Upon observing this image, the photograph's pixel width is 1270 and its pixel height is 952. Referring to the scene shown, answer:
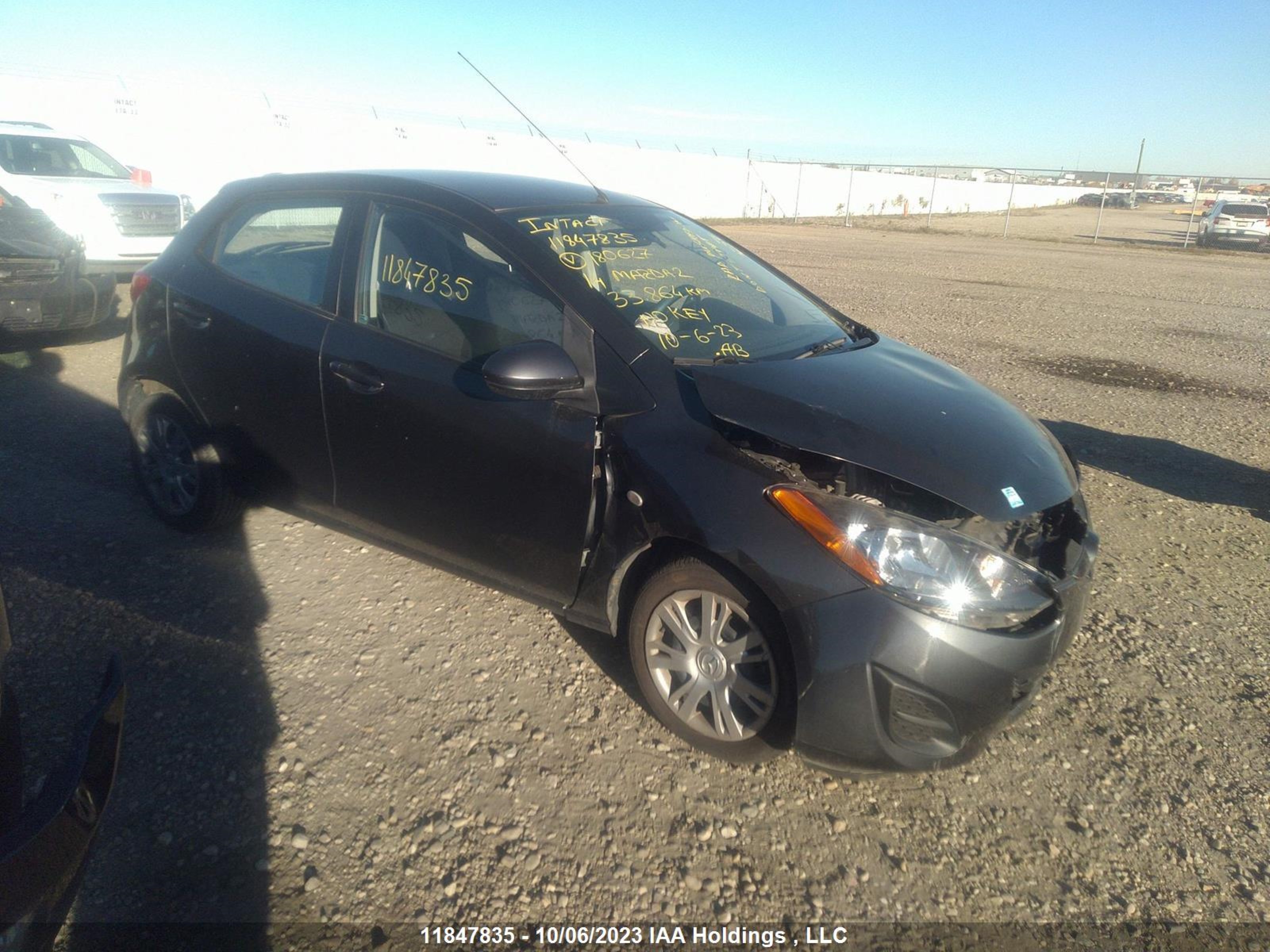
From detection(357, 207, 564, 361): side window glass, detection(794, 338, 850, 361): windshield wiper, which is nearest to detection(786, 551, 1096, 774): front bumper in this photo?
detection(794, 338, 850, 361): windshield wiper

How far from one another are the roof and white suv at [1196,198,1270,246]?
28.2 m

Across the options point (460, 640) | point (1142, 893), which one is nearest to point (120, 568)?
point (460, 640)

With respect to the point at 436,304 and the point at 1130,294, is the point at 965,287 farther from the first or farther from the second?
the point at 436,304

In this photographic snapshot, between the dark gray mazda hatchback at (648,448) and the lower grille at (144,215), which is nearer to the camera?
the dark gray mazda hatchback at (648,448)

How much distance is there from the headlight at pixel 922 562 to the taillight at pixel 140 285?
3344 millimetres

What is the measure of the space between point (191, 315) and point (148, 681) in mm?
1667

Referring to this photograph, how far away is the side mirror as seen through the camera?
2773 millimetres

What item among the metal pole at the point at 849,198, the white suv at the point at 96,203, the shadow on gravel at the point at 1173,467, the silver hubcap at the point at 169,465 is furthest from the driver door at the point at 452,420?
the metal pole at the point at 849,198

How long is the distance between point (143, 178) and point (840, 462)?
1220 centimetres

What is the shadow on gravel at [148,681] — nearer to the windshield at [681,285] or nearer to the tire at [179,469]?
the tire at [179,469]

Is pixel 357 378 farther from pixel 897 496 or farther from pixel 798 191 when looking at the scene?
pixel 798 191

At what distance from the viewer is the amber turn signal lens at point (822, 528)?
2.43 m

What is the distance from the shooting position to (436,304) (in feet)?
10.7

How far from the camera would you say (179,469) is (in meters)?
4.12
